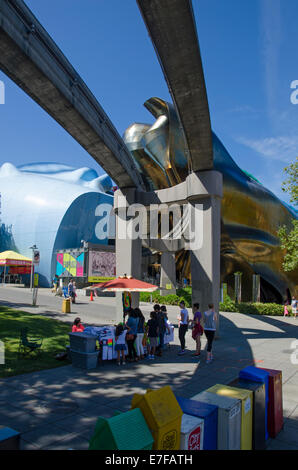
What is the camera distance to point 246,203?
93.2ft

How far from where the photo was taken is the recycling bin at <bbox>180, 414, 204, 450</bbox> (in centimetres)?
364

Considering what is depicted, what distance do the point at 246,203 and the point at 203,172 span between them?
15.3 meters

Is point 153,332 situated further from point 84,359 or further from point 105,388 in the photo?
point 105,388

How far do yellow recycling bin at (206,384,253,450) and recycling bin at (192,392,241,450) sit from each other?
0.39 ft

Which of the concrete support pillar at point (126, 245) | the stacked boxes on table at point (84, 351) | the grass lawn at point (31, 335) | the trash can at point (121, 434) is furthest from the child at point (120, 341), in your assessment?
the concrete support pillar at point (126, 245)

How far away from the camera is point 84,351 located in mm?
9391

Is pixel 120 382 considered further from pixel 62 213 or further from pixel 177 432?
pixel 62 213

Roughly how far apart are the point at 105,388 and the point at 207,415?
4.36 meters

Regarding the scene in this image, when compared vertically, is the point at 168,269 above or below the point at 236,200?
below

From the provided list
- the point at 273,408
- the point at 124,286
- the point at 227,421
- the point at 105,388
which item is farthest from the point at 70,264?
the point at 227,421

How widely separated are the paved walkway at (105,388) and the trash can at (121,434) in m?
2.10

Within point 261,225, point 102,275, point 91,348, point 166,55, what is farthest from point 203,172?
point 102,275

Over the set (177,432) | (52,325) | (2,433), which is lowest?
(52,325)

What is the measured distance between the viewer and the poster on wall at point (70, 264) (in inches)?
1683
